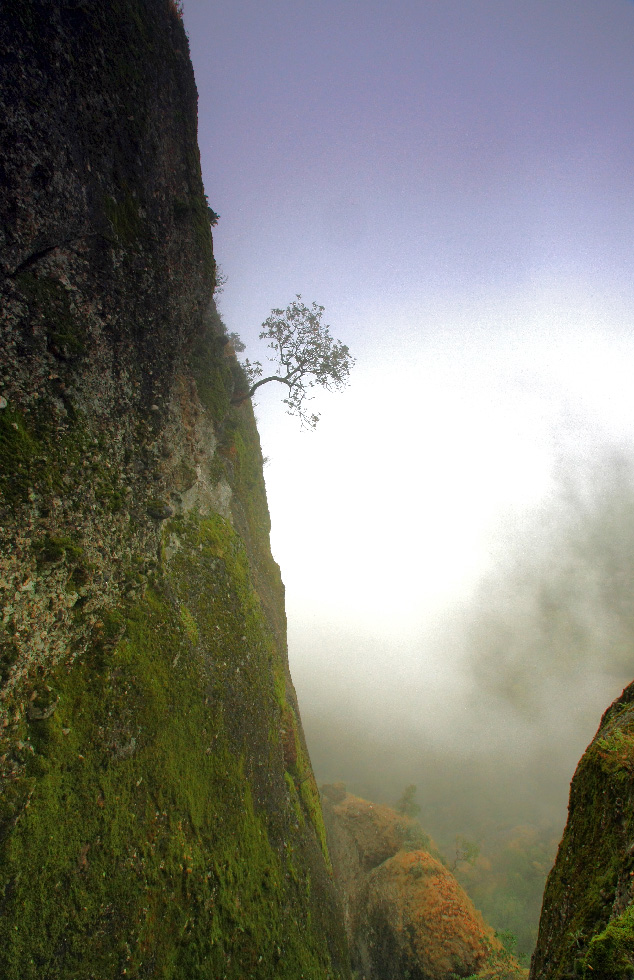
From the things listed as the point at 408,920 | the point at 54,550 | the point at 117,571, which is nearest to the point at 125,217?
the point at 54,550

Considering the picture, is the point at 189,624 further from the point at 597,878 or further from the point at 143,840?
the point at 597,878

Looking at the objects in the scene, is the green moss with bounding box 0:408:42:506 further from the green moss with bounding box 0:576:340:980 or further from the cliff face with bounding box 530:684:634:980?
the cliff face with bounding box 530:684:634:980

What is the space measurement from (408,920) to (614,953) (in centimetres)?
1955

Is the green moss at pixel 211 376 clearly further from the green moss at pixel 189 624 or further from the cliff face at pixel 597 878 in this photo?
the cliff face at pixel 597 878

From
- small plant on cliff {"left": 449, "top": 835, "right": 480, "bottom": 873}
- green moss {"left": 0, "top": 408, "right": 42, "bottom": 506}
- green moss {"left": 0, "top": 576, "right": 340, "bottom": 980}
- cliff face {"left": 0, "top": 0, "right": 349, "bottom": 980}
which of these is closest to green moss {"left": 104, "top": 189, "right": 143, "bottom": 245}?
cliff face {"left": 0, "top": 0, "right": 349, "bottom": 980}

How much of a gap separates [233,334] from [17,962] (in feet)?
82.5

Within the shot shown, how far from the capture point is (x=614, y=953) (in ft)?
9.39

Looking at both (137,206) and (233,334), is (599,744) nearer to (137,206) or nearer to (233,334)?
(137,206)

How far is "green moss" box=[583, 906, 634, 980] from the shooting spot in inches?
109

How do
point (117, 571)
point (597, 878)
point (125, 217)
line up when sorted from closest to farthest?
point (597, 878)
point (117, 571)
point (125, 217)

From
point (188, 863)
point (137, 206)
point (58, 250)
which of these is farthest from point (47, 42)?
point (188, 863)

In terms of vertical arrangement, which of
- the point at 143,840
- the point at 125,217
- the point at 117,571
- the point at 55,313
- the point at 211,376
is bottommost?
the point at 143,840

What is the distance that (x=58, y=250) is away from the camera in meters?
6.58

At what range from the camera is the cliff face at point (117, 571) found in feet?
18.2
